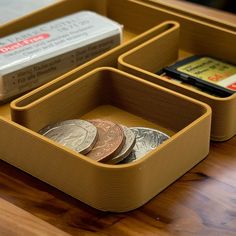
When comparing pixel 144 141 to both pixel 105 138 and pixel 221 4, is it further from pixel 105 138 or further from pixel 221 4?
pixel 221 4

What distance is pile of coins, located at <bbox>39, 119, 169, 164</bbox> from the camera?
2.97 ft

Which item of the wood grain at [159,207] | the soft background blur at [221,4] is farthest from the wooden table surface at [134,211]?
the soft background blur at [221,4]

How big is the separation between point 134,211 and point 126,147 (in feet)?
0.28

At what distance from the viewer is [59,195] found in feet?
2.97

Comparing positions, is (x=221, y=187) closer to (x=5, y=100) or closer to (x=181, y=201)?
(x=181, y=201)

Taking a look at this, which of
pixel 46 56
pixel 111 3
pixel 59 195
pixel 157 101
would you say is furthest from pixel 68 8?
pixel 59 195

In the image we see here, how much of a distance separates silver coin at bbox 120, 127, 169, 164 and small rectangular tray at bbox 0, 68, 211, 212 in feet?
0.13

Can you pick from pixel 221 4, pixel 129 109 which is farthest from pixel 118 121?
pixel 221 4

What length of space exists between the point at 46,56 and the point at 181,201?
1.09ft

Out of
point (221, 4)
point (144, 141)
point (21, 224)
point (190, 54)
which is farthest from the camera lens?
point (221, 4)

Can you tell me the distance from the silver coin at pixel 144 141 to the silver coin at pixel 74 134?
52 mm

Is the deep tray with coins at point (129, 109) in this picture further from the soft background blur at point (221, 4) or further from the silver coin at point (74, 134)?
the soft background blur at point (221, 4)

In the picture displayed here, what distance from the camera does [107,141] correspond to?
924 mm

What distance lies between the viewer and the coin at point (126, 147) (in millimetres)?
902
